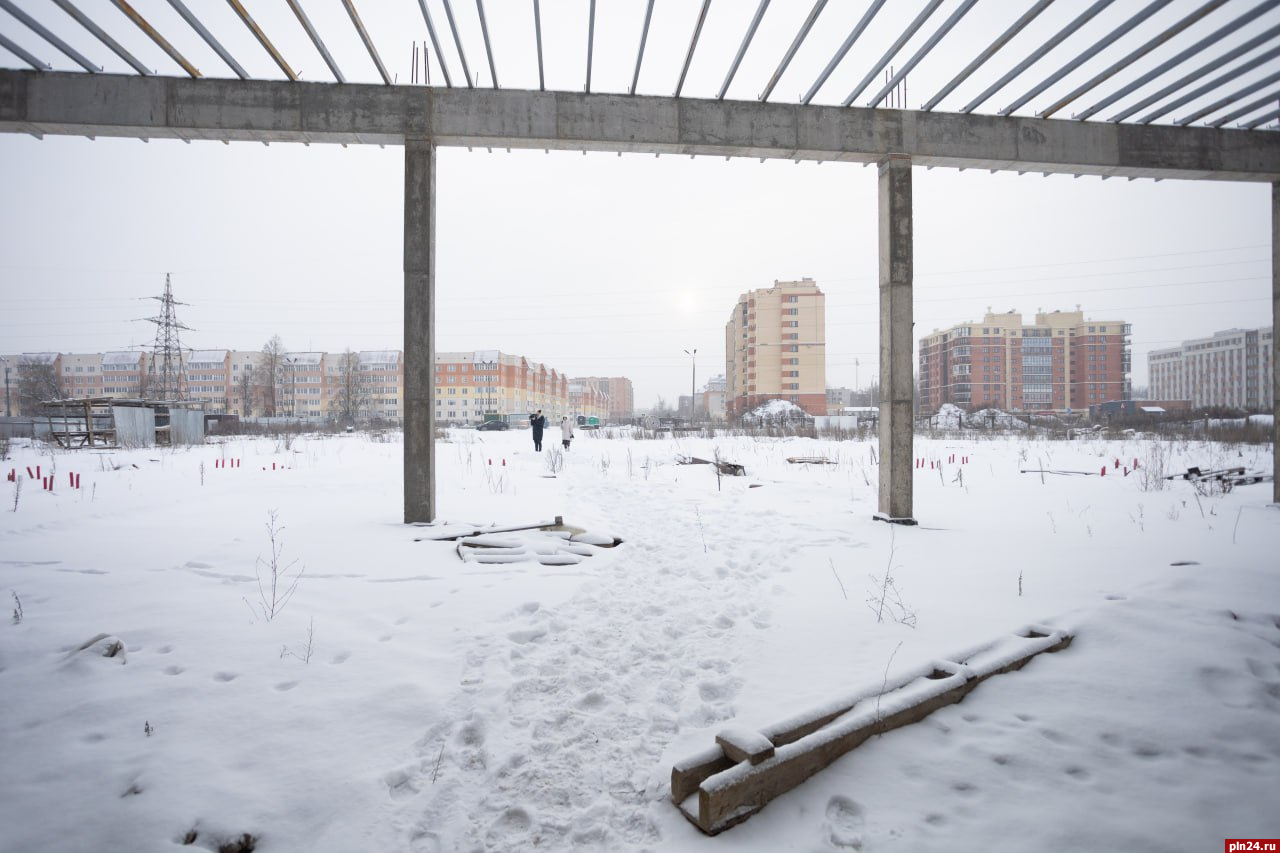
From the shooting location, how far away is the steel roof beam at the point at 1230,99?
5.85m

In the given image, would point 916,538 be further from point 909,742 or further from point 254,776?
point 254,776

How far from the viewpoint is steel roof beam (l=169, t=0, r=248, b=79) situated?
5102mm

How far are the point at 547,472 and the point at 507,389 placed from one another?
73.9 meters

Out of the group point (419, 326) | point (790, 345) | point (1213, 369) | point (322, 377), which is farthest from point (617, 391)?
point (419, 326)

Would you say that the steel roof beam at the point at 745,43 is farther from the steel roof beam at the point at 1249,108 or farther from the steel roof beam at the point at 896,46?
the steel roof beam at the point at 1249,108

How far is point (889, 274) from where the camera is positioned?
6902 millimetres

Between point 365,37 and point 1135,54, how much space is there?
26.4ft

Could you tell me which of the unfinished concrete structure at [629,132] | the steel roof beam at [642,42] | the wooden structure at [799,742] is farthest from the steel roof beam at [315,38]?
the wooden structure at [799,742]

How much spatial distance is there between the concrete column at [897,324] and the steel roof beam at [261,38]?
730cm

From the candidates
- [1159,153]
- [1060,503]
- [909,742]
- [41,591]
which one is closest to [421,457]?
[41,591]

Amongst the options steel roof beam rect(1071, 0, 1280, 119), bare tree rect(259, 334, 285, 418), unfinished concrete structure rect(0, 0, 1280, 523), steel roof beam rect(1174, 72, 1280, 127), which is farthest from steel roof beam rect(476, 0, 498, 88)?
bare tree rect(259, 334, 285, 418)

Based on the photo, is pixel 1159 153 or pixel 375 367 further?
pixel 375 367

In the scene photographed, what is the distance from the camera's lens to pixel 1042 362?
74750mm

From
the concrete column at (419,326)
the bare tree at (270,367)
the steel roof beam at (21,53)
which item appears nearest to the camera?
the steel roof beam at (21,53)
